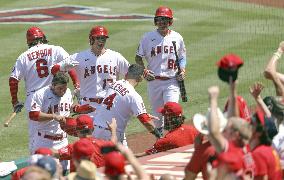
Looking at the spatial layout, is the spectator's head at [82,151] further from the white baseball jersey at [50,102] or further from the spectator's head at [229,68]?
the white baseball jersey at [50,102]

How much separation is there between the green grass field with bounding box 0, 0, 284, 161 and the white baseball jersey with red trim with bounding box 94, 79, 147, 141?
121 inches

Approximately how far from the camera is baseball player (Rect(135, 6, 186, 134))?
628 inches

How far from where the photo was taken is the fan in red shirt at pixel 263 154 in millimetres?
8898

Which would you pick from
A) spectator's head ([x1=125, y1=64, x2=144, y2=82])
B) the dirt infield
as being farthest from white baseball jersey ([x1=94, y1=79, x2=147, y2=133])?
the dirt infield

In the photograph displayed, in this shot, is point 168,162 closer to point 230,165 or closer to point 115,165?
point 115,165

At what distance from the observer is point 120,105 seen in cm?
1332

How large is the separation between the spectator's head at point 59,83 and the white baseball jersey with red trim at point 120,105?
21.8 inches

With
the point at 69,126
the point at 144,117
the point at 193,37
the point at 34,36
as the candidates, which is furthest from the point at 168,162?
the point at 193,37

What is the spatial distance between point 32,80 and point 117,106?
1.75 meters

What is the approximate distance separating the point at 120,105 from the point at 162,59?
2939mm

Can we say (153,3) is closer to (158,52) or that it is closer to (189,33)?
(189,33)

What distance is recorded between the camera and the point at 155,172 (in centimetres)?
1195

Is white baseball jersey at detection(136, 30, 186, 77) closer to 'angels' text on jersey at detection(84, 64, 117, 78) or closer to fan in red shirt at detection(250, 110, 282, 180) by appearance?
'angels' text on jersey at detection(84, 64, 117, 78)

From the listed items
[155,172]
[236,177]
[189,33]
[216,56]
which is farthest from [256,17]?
[236,177]
